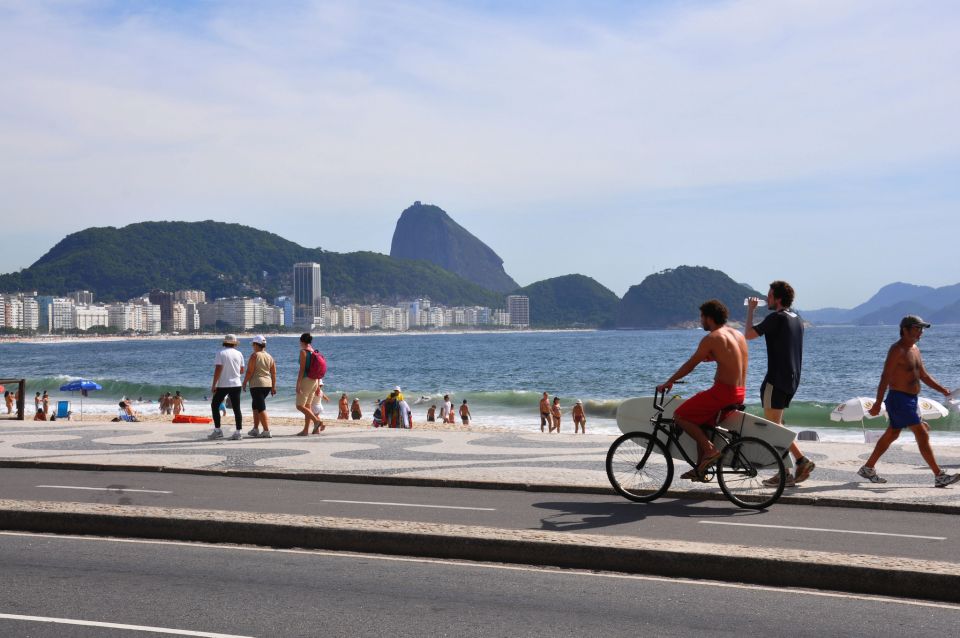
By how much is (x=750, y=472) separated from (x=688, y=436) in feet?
2.02

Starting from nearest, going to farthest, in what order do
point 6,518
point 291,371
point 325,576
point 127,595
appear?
point 127,595, point 325,576, point 6,518, point 291,371

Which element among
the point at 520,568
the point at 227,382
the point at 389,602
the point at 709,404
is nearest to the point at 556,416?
the point at 227,382

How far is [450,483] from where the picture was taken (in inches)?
416

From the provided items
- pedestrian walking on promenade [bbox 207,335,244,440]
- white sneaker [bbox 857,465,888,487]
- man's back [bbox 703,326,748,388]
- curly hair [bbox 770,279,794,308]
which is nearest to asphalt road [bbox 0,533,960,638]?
man's back [bbox 703,326,748,388]

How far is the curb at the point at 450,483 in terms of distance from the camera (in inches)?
359

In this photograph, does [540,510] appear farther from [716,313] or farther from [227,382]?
[227,382]

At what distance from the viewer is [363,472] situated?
11328 millimetres

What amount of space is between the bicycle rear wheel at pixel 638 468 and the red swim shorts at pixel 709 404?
413 millimetres

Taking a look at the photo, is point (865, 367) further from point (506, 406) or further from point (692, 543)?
point (692, 543)

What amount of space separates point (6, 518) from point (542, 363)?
9410 cm

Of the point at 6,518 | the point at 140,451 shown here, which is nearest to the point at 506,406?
the point at 140,451

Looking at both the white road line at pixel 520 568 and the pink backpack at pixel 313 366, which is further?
the pink backpack at pixel 313 366

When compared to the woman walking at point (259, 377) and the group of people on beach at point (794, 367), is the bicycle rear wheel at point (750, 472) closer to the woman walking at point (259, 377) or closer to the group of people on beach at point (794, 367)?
the group of people on beach at point (794, 367)

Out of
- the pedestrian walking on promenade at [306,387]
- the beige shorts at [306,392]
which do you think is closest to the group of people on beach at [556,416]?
the pedestrian walking on promenade at [306,387]
